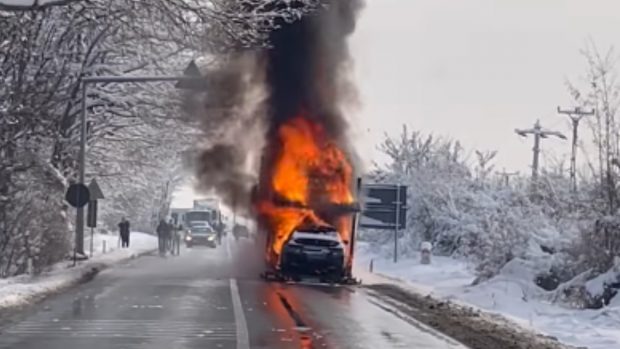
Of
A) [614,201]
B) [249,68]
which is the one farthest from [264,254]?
[614,201]

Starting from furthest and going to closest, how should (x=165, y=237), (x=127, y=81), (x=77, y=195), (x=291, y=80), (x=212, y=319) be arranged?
(x=165, y=237) → (x=291, y=80) → (x=77, y=195) → (x=127, y=81) → (x=212, y=319)

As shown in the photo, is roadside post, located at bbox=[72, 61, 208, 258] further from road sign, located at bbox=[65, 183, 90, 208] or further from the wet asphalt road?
the wet asphalt road

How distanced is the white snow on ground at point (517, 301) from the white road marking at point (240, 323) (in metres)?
4.51

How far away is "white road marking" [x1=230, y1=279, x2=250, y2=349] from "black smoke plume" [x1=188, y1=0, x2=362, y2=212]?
11.9m

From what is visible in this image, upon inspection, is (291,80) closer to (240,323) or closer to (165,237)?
(165,237)

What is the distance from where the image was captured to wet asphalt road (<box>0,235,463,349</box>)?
17.8 m

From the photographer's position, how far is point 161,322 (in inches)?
816

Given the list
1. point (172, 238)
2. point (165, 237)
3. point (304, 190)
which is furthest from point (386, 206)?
point (172, 238)

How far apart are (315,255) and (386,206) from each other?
A: 6.88 m

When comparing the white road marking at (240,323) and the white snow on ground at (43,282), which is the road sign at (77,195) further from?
the white road marking at (240,323)

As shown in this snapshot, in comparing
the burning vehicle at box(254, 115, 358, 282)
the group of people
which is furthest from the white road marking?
the group of people

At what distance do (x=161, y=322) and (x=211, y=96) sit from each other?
2373 cm

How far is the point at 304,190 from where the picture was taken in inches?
1501

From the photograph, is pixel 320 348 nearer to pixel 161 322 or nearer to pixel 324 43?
pixel 161 322
